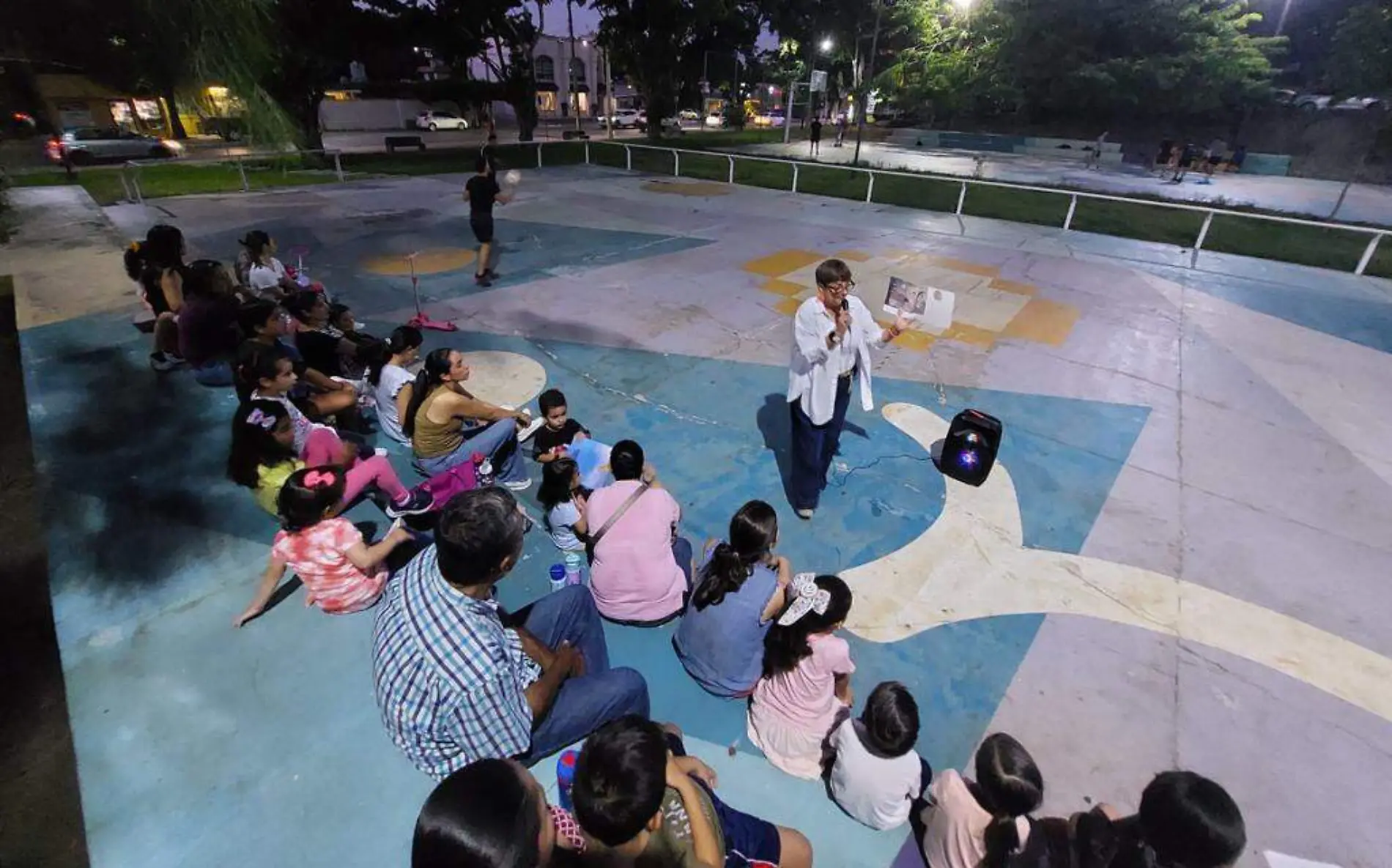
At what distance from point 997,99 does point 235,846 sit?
4344cm

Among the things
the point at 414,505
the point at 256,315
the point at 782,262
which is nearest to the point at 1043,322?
the point at 782,262

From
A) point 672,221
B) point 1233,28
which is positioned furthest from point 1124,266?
point 1233,28

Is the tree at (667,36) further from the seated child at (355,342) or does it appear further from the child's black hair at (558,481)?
the child's black hair at (558,481)

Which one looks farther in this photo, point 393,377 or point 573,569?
point 393,377

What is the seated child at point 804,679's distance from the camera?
8.70ft

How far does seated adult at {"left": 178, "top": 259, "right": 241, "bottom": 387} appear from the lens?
566cm

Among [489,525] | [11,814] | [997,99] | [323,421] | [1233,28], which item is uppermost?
[1233,28]

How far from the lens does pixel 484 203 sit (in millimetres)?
9023

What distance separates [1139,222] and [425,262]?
55.0ft

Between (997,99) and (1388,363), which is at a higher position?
(997,99)

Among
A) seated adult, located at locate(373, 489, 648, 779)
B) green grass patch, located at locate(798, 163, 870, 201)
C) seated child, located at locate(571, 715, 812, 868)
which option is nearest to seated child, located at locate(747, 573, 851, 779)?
seated child, located at locate(571, 715, 812, 868)

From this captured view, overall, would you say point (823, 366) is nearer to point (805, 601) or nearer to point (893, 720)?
point (805, 601)

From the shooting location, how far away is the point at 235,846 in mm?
2508

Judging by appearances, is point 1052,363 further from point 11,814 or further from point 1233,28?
point 1233,28
